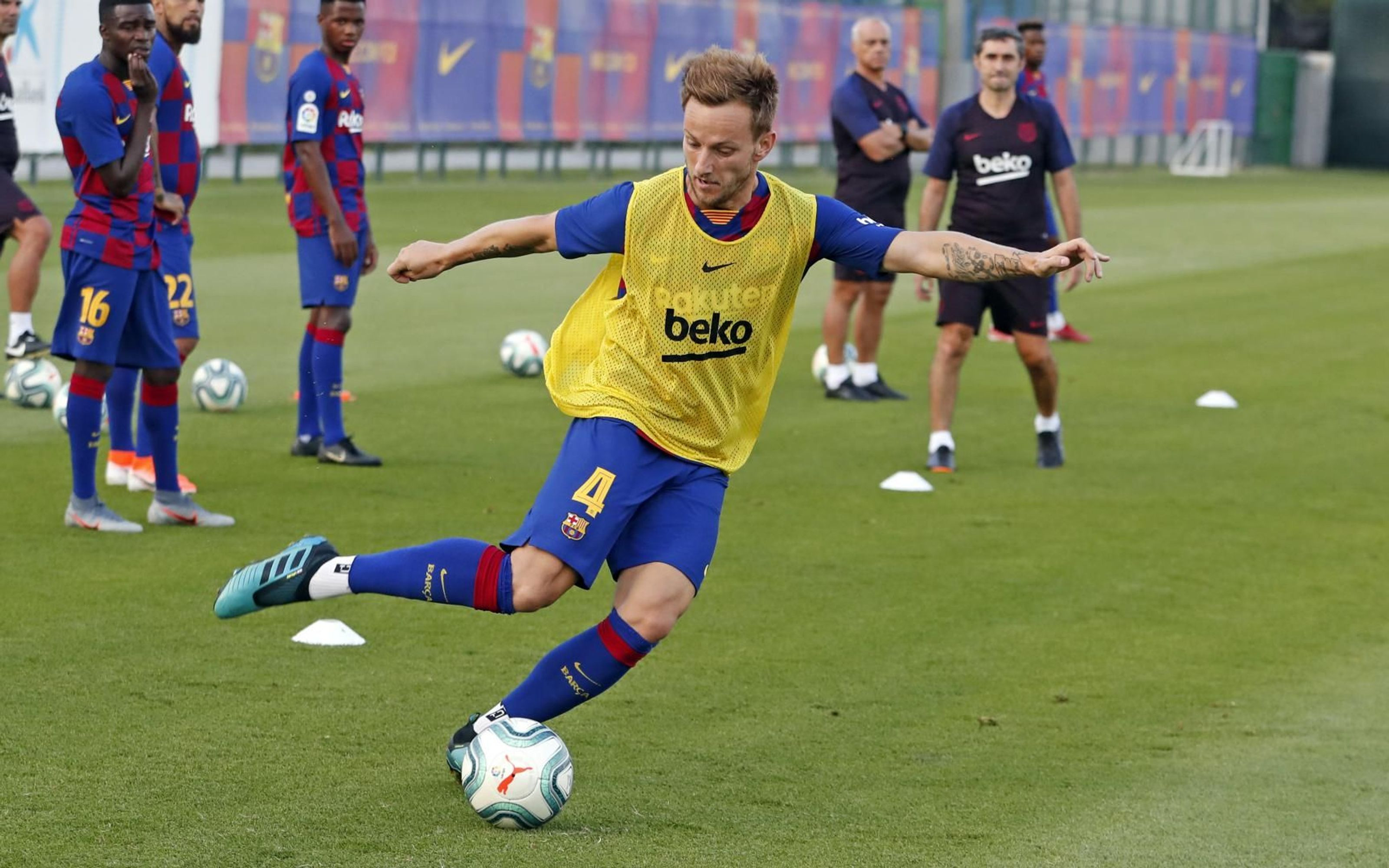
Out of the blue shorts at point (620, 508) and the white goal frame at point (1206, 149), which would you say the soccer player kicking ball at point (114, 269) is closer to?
the blue shorts at point (620, 508)

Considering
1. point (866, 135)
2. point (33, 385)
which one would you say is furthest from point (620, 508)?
point (866, 135)

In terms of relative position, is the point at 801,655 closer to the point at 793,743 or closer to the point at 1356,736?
the point at 793,743

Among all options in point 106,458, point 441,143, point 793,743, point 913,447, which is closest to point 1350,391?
point 913,447

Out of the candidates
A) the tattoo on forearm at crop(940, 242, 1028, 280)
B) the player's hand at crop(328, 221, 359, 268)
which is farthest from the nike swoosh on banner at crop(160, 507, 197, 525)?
the tattoo on forearm at crop(940, 242, 1028, 280)

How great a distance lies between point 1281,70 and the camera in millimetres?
59375

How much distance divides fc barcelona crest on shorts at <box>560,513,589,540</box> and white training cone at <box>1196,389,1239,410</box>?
368 inches

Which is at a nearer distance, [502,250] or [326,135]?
[502,250]

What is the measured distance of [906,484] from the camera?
10.4m

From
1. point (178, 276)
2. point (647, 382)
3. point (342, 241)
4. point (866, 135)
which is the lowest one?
point (178, 276)

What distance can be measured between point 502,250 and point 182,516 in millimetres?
4050

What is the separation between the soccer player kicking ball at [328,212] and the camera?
10156 millimetres

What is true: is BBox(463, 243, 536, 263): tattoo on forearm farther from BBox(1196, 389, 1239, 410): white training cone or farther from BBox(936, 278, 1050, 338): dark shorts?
BBox(1196, 389, 1239, 410): white training cone

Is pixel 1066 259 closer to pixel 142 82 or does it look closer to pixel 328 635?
pixel 328 635

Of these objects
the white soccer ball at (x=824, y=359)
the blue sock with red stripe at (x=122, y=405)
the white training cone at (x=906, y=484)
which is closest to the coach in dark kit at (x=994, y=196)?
the white training cone at (x=906, y=484)
